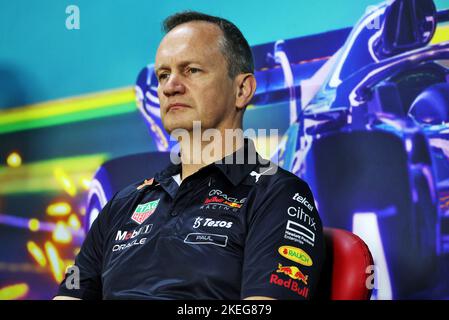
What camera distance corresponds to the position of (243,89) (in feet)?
5.62

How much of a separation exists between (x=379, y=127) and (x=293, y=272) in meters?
0.95

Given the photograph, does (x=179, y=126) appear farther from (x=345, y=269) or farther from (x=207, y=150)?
(x=345, y=269)

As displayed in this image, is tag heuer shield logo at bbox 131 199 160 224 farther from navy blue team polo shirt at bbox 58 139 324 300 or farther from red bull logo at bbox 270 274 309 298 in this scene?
red bull logo at bbox 270 274 309 298

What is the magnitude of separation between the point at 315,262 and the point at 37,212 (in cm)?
149

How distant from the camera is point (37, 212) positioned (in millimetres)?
2537

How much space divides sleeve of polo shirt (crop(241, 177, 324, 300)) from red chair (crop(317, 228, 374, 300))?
4 centimetres

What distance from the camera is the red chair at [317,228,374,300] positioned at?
133 cm

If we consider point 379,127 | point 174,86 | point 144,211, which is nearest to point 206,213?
point 144,211

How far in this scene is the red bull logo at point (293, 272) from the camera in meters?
1.32

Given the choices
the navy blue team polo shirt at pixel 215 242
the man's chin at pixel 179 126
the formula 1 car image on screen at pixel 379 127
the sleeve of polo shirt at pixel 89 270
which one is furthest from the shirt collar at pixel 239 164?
the formula 1 car image on screen at pixel 379 127

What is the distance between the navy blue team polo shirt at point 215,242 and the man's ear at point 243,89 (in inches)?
4.8

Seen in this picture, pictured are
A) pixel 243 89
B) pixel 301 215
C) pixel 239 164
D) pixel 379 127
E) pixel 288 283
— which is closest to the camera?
pixel 288 283

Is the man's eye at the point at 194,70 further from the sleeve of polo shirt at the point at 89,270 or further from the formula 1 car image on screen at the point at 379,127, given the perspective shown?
the formula 1 car image on screen at the point at 379,127

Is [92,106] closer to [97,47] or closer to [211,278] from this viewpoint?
[97,47]
